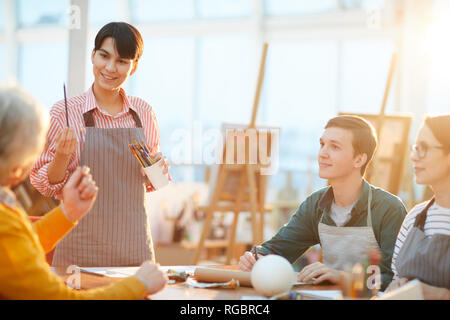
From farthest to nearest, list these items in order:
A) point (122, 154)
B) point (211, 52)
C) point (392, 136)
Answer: point (211, 52) → point (392, 136) → point (122, 154)

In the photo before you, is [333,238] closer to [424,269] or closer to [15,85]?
[424,269]

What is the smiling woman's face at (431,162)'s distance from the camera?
5.42ft

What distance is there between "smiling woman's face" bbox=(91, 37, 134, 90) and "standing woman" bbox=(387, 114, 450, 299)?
109 centimetres

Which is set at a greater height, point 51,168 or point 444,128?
point 444,128

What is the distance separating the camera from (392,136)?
16.3 ft

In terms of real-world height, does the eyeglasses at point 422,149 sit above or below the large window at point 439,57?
below

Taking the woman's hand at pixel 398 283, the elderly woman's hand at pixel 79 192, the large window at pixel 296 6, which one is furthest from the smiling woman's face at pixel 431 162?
the large window at pixel 296 6

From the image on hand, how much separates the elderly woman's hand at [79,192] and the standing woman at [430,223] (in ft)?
2.84

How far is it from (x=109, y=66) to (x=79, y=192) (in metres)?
0.80

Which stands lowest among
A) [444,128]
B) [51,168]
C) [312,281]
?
[312,281]

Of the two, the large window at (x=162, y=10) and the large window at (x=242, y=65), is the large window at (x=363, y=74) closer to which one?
the large window at (x=242, y=65)

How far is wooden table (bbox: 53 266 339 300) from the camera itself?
146cm

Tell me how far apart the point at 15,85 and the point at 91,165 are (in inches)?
35.7
